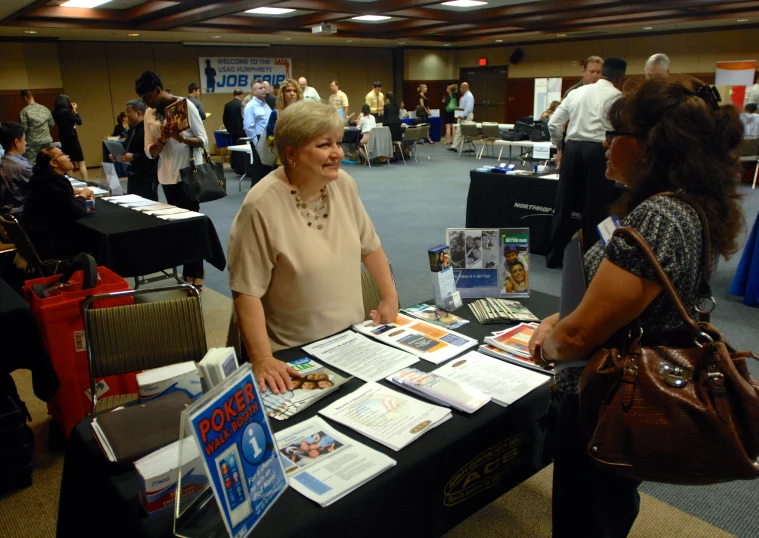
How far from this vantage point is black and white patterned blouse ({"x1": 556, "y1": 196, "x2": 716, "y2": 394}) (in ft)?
3.37

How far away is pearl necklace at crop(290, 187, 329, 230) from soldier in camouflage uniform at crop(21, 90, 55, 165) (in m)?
9.00

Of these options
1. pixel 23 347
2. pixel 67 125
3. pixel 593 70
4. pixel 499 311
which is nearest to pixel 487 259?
pixel 499 311

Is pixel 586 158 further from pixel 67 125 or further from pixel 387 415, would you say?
pixel 67 125

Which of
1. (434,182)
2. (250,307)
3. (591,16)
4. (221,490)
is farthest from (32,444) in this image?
(591,16)

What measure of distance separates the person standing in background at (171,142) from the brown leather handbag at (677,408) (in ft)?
11.1

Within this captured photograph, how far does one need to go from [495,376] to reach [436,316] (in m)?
0.45

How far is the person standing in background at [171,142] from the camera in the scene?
4.02m

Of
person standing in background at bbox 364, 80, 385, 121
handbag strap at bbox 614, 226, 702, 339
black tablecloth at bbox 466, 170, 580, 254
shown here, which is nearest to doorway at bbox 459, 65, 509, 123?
person standing in background at bbox 364, 80, 385, 121

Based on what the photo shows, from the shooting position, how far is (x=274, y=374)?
146 cm

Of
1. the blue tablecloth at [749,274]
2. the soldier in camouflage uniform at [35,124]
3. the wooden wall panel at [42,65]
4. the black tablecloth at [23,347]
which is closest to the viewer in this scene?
the black tablecloth at [23,347]

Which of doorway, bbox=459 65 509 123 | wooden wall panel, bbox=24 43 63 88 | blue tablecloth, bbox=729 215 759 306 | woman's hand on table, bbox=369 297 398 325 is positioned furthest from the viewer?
doorway, bbox=459 65 509 123

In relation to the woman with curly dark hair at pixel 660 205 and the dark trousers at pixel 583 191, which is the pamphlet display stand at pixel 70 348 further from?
the dark trousers at pixel 583 191

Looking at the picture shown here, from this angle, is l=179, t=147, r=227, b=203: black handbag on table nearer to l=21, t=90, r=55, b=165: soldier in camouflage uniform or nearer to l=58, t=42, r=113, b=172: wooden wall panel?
l=21, t=90, r=55, b=165: soldier in camouflage uniform

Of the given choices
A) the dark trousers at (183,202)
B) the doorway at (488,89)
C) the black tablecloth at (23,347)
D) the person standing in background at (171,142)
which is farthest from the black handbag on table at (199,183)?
the doorway at (488,89)
